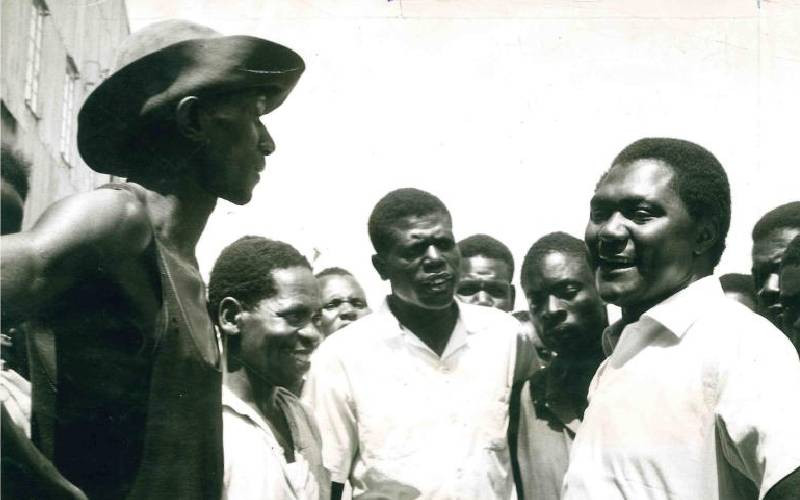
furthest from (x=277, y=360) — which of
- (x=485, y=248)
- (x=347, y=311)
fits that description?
(x=347, y=311)

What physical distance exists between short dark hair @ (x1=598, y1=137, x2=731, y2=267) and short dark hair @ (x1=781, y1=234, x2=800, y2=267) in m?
1.05

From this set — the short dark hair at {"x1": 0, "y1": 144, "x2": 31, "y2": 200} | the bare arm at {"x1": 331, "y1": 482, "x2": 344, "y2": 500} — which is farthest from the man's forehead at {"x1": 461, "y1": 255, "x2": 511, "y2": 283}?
the short dark hair at {"x1": 0, "y1": 144, "x2": 31, "y2": 200}

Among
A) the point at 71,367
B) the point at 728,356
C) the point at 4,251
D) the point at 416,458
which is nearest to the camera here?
the point at 4,251

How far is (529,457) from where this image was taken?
3.49 metres

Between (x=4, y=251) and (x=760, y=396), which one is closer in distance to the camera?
(x=4, y=251)

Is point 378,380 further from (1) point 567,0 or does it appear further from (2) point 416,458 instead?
(1) point 567,0

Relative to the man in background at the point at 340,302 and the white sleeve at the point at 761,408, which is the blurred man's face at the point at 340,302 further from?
the white sleeve at the point at 761,408

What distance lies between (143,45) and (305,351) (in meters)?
1.46

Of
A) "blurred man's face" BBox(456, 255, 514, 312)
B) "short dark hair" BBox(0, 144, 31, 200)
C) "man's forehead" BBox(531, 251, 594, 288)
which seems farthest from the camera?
"blurred man's face" BBox(456, 255, 514, 312)

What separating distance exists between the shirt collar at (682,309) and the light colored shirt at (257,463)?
1.01 m

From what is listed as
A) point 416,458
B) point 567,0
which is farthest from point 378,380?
point 567,0

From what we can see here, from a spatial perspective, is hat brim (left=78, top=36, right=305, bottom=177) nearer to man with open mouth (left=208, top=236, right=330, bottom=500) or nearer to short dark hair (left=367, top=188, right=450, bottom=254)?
man with open mouth (left=208, top=236, right=330, bottom=500)

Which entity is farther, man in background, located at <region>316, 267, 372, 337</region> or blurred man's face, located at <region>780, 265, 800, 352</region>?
man in background, located at <region>316, 267, 372, 337</region>

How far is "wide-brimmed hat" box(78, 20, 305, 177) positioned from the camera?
5.83ft
